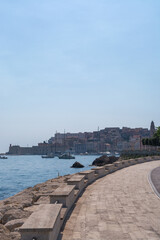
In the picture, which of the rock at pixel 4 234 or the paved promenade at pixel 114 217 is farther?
the paved promenade at pixel 114 217

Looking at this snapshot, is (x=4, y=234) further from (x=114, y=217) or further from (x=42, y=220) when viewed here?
(x=114, y=217)

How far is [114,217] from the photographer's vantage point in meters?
7.55

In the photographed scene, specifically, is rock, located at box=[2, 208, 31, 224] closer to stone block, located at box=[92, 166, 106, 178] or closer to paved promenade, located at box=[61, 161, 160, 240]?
paved promenade, located at box=[61, 161, 160, 240]

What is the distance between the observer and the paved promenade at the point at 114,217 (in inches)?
240

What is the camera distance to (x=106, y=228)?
6.52m

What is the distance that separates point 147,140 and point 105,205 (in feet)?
242

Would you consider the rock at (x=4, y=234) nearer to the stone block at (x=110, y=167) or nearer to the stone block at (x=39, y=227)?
the stone block at (x=39, y=227)

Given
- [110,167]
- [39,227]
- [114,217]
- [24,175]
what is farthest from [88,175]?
[24,175]

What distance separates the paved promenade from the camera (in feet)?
20.0

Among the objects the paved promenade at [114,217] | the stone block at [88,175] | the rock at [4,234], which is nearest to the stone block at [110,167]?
the stone block at [88,175]

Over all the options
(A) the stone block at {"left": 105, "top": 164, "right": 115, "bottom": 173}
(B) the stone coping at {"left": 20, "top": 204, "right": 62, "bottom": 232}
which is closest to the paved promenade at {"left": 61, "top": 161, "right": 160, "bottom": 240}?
(B) the stone coping at {"left": 20, "top": 204, "right": 62, "bottom": 232}

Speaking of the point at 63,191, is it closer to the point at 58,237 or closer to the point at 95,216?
the point at 95,216

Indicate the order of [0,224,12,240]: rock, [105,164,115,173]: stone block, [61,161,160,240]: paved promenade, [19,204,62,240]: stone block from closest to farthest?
[19,204,62,240]: stone block < [0,224,12,240]: rock < [61,161,160,240]: paved promenade < [105,164,115,173]: stone block

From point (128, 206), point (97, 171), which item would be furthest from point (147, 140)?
point (128, 206)
